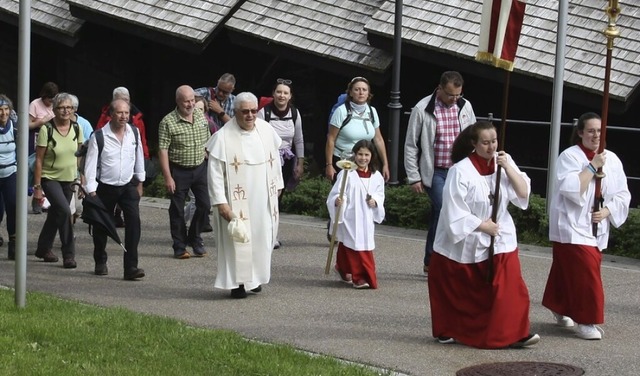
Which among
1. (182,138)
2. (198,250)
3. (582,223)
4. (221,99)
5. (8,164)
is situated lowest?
(198,250)

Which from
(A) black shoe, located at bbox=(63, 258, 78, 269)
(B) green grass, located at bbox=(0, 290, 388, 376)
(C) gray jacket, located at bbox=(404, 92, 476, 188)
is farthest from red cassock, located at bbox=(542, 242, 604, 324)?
(A) black shoe, located at bbox=(63, 258, 78, 269)

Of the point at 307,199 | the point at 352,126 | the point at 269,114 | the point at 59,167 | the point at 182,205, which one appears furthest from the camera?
the point at 307,199

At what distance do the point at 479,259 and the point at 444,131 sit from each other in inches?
119

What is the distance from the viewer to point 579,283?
36.0 ft

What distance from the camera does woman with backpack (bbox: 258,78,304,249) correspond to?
50.7 ft

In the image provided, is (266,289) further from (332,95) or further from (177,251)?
(332,95)

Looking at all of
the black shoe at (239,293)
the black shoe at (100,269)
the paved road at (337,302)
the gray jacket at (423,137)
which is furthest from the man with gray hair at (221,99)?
the black shoe at (239,293)

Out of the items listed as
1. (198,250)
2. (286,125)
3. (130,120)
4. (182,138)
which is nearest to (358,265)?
(198,250)

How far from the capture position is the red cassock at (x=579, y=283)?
35.9 feet

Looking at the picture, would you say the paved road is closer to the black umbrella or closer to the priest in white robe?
the priest in white robe

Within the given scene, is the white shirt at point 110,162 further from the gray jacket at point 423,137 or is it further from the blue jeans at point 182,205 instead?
the gray jacket at point 423,137

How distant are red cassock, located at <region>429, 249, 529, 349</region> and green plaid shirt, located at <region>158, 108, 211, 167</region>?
462 centimetres

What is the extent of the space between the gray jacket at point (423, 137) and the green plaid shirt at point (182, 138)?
7.44 ft

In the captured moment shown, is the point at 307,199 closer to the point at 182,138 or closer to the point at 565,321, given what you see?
the point at 182,138
